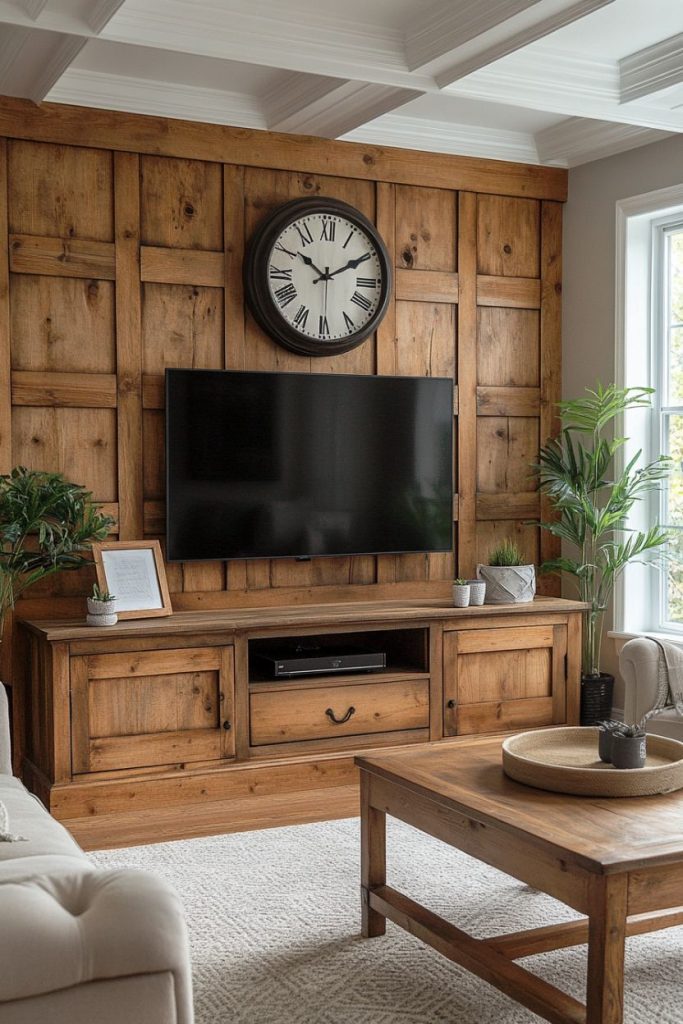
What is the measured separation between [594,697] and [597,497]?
0.94 m

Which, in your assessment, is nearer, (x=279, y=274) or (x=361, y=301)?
(x=279, y=274)

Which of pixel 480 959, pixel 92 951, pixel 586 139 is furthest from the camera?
pixel 586 139

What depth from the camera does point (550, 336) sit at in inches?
219

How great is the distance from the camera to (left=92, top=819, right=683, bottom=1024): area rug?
266 centimetres

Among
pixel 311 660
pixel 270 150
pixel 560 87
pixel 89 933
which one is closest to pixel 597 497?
pixel 311 660

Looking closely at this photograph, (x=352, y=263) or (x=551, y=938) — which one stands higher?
(x=352, y=263)

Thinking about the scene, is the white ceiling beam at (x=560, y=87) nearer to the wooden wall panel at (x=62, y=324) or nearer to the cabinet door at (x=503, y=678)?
the wooden wall panel at (x=62, y=324)

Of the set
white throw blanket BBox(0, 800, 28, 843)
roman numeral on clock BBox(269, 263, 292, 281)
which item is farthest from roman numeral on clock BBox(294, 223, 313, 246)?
white throw blanket BBox(0, 800, 28, 843)

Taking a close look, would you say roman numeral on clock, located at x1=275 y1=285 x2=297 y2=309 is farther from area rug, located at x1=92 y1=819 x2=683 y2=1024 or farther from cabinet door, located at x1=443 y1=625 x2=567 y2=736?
area rug, located at x1=92 y1=819 x2=683 y2=1024

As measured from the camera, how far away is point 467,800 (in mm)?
2670

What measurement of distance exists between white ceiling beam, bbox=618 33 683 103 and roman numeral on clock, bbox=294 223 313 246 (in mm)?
1389

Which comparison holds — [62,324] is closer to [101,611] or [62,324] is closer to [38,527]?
[38,527]

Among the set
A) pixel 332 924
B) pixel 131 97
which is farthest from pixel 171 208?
pixel 332 924

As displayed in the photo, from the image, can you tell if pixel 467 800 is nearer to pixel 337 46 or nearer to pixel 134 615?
pixel 134 615
